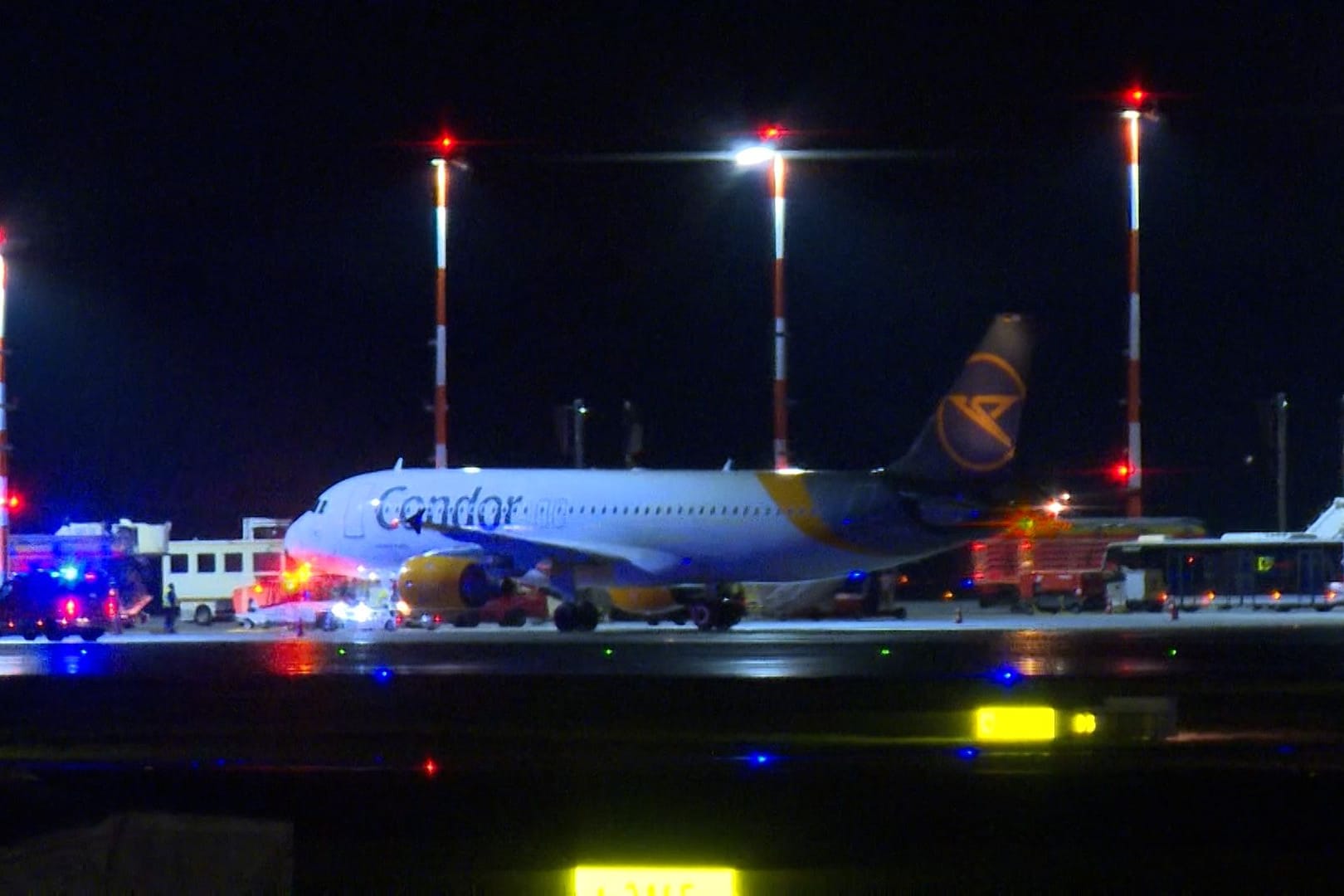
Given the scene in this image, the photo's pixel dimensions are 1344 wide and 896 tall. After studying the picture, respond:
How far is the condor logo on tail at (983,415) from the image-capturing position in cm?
4531

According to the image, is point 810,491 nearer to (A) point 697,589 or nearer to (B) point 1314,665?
(A) point 697,589

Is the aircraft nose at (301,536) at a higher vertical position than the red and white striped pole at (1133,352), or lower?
lower

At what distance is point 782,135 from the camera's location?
54375mm

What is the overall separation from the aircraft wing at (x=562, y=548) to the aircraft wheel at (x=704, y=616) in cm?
130

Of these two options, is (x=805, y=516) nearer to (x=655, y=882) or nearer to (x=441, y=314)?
(x=441, y=314)

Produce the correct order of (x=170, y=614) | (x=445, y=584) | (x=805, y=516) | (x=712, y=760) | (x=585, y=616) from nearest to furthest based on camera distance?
(x=712, y=760) < (x=445, y=584) < (x=805, y=516) < (x=585, y=616) < (x=170, y=614)

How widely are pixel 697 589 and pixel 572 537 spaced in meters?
3.46

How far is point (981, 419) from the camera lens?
45.6 metres

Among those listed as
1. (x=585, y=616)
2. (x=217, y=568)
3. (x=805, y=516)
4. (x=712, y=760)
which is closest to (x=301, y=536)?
(x=585, y=616)

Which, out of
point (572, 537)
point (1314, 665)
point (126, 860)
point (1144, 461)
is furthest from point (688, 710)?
point (1144, 461)

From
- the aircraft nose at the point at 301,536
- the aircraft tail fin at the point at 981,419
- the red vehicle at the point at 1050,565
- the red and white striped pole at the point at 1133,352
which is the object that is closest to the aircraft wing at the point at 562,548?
the aircraft nose at the point at 301,536

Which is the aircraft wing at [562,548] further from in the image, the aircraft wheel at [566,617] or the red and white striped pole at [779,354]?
the red and white striped pole at [779,354]

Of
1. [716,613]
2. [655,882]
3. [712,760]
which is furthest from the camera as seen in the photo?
[716,613]

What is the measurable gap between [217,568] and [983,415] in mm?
29841
